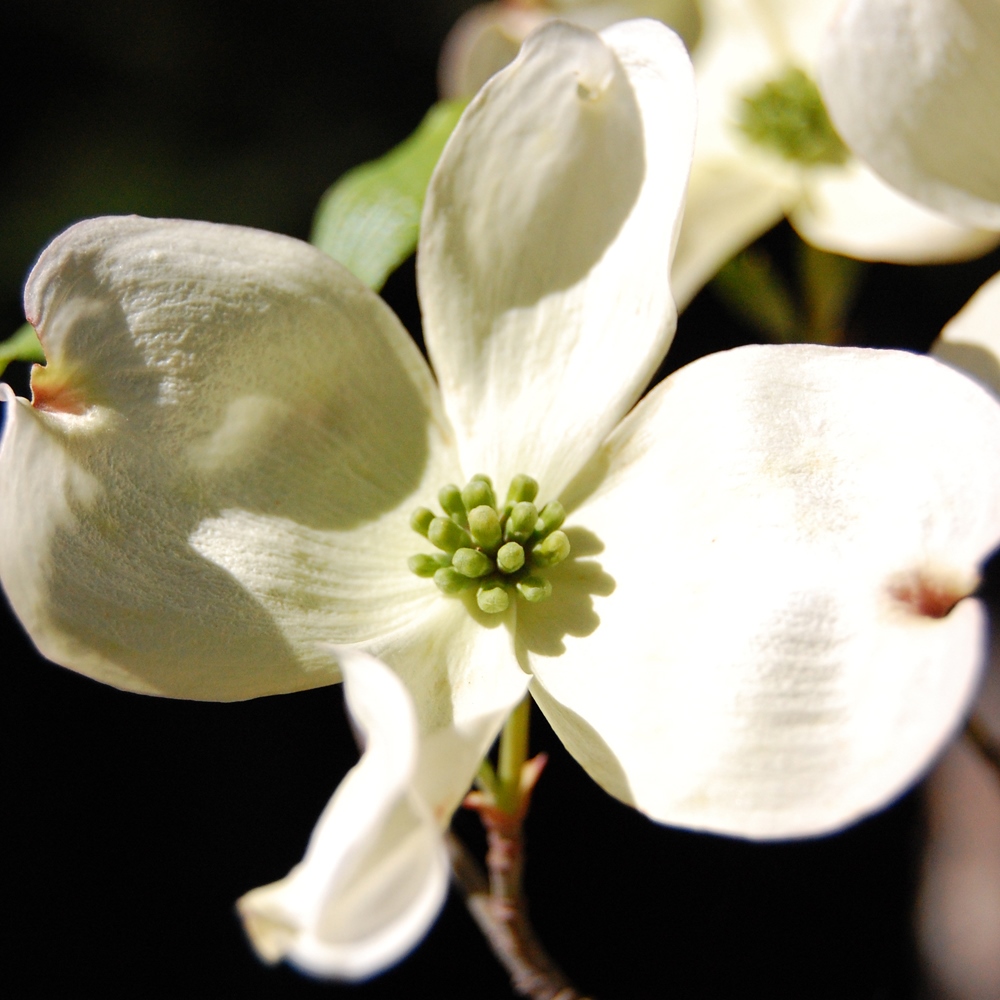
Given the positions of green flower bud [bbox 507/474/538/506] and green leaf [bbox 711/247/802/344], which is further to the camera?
green leaf [bbox 711/247/802/344]

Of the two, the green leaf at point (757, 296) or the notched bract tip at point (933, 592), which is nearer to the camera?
the notched bract tip at point (933, 592)

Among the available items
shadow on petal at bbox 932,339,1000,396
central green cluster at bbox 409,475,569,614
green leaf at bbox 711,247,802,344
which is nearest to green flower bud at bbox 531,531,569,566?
central green cluster at bbox 409,475,569,614

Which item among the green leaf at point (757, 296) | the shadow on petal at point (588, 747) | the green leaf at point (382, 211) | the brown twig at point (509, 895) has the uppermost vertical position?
the green leaf at point (382, 211)

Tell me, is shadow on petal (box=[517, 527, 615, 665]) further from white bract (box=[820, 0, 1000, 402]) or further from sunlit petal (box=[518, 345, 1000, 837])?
white bract (box=[820, 0, 1000, 402])

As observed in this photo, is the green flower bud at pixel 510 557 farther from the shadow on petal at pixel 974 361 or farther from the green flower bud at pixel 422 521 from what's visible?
the shadow on petal at pixel 974 361

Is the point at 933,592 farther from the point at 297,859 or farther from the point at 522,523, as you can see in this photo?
the point at 297,859

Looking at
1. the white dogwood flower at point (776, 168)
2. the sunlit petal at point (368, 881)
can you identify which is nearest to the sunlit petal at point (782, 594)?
the sunlit petal at point (368, 881)

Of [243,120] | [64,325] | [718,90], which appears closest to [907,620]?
[64,325]

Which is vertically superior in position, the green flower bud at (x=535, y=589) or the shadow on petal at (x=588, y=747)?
the green flower bud at (x=535, y=589)
